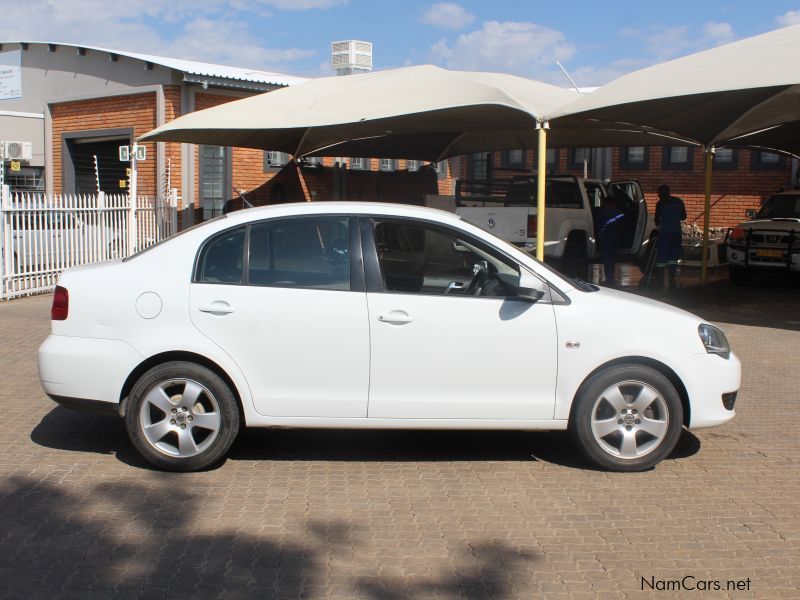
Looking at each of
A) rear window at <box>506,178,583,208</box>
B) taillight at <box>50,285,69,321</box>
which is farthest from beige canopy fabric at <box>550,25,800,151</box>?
taillight at <box>50,285,69,321</box>

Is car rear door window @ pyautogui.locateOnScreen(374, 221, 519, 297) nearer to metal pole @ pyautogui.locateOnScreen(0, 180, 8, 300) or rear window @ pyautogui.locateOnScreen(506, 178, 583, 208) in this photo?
metal pole @ pyautogui.locateOnScreen(0, 180, 8, 300)

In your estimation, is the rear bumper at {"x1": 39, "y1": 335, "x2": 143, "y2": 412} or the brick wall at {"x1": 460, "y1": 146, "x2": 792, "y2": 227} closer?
the rear bumper at {"x1": 39, "y1": 335, "x2": 143, "y2": 412}

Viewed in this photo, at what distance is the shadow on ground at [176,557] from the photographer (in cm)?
410

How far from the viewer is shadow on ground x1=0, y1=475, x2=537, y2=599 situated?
13.4 ft

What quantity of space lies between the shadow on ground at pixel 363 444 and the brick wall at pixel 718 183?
17.8m

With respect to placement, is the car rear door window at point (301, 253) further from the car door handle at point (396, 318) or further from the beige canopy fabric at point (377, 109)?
the beige canopy fabric at point (377, 109)

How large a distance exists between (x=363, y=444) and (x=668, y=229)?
34.9ft

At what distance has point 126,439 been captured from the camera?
6504mm

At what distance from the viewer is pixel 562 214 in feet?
54.4

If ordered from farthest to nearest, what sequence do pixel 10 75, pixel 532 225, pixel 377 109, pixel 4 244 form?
pixel 10 75
pixel 532 225
pixel 4 244
pixel 377 109

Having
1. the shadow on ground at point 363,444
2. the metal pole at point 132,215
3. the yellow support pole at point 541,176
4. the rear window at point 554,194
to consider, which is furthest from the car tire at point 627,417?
the metal pole at point 132,215

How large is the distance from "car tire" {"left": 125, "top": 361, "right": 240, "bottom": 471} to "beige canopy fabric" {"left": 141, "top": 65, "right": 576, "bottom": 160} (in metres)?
7.26

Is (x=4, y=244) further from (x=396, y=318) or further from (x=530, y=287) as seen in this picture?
(x=530, y=287)

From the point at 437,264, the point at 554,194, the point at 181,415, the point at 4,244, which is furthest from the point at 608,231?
the point at 181,415
